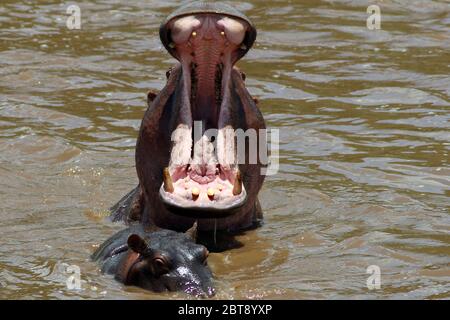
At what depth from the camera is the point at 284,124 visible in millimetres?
10977

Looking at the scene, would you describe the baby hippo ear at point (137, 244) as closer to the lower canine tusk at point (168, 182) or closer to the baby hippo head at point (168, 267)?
the baby hippo head at point (168, 267)

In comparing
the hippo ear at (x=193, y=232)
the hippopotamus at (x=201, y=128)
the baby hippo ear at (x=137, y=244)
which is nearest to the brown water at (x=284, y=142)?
the baby hippo ear at (x=137, y=244)

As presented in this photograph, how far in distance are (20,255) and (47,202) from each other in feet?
4.41

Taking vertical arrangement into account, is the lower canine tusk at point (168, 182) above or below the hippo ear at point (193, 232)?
above

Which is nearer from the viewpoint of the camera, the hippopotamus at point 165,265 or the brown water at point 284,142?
the hippopotamus at point 165,265

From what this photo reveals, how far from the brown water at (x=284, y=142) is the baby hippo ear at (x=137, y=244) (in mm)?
213

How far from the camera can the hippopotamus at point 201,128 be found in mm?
7301

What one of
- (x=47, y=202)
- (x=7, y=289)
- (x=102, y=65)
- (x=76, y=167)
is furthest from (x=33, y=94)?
(x=7, y=289)

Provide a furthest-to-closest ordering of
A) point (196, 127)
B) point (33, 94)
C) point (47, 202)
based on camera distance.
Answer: point (33, 94) < point (47, 202) < point (196, 127)

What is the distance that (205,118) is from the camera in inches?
304

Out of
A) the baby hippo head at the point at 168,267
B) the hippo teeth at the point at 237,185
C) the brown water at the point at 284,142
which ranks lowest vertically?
the brown water at the point at 284,142

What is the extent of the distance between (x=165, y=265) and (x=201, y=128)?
1.10 metres

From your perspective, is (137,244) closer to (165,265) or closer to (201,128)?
(165,265)
